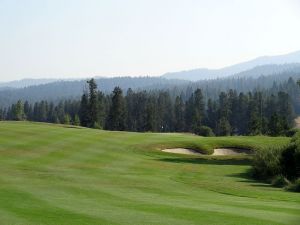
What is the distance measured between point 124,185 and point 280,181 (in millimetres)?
11285

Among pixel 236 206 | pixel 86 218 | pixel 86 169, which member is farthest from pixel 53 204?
pixel 86 169

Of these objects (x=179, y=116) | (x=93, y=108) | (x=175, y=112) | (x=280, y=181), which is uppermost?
(x=93, y=108)

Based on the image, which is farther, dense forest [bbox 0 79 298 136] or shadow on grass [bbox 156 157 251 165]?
dense forest [bbox 0 79 298 136]

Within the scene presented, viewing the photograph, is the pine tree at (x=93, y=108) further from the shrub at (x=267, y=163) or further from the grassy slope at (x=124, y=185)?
the shrub at (x=267, y=163)

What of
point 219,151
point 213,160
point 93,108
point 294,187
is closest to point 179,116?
point 93,108

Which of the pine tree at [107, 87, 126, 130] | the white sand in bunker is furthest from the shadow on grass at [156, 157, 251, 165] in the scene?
the pine tree at [107, 87, 126, 130]

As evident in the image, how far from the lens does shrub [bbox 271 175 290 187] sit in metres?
29.9

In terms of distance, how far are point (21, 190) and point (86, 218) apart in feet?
23.9

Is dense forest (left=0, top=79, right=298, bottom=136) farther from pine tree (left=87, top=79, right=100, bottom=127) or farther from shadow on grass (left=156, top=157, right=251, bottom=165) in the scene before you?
shadow on grass (left=156, top=157, right=251, bottom=165)

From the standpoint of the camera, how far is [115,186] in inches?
956

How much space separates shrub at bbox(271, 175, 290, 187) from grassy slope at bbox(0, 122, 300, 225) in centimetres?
151

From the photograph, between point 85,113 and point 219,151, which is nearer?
point 219,151

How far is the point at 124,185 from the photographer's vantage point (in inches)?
981

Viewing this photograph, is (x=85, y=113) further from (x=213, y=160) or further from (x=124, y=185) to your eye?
(x=124, y=185)
